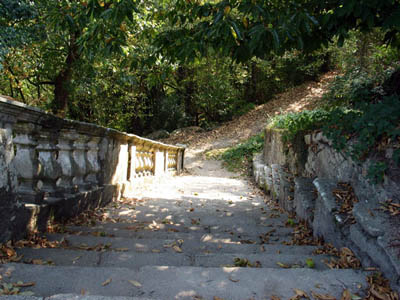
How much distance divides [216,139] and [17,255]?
16.2m

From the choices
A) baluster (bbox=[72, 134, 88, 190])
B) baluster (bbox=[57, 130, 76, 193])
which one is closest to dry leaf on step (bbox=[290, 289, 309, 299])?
baluster (bbox=[57, 130, 76, 193])

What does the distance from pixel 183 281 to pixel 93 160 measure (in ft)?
9.10

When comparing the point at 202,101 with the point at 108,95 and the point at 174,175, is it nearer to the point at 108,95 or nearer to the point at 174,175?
the point at 108,95

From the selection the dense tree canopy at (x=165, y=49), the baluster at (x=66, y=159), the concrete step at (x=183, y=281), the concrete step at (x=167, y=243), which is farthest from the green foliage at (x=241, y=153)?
the concrete step at (x=183, y=281)

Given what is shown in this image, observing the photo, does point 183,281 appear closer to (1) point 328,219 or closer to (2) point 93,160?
(1) point 328,219

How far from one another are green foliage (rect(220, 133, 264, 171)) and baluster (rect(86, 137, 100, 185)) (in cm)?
979

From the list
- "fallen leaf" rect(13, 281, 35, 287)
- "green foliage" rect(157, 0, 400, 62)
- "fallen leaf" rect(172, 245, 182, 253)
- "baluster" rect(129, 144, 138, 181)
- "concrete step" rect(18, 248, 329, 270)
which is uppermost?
"green foliage" rect(157, 0, 400, 62)

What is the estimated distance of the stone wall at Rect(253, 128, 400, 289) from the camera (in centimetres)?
210

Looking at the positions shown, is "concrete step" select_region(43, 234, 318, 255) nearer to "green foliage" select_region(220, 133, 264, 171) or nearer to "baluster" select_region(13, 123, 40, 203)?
"baluster" select_region(13, 123, 40, 203)

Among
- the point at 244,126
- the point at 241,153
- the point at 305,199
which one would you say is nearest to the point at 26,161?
the point at 305,199

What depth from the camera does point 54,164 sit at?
3.21 meters

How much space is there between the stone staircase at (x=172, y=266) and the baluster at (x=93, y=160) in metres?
0.68

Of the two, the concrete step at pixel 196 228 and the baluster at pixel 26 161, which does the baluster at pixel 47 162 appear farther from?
the concrete step at pixel 196 228

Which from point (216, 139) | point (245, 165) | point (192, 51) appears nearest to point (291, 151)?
point (192, 51)
